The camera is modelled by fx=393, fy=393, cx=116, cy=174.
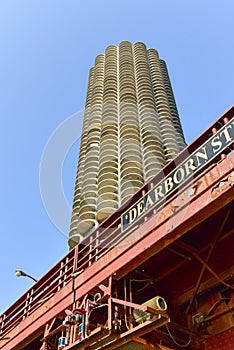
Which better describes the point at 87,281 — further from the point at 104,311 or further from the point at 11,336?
the point at 11,336

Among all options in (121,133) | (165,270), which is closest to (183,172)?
(165,270)

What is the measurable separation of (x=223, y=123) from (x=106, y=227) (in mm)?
3863

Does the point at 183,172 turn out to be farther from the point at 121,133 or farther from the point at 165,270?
the point at 121,133

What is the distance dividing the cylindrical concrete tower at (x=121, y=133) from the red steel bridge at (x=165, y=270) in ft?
99.2

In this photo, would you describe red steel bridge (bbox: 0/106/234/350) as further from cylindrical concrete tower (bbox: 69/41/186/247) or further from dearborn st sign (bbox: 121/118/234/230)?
cylindrical concrete tower (bbox: 69/41/186/247)

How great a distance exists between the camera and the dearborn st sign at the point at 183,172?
760cm

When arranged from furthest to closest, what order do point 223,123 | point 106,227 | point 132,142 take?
point 132,142, point 106,227, point 223,123

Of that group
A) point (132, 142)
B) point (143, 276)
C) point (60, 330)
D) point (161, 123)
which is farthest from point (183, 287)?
point (161, 123)

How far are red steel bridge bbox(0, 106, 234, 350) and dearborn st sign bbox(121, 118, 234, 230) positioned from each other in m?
0.03

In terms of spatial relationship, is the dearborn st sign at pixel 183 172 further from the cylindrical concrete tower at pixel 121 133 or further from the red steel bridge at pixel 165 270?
the cylindrical concrete tower at pixel 121 133

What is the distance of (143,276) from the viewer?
9.02 metres

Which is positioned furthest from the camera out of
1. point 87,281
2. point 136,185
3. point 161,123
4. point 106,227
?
point 161,123

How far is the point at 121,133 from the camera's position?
175 feet

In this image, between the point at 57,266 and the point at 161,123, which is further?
the point at 161,123
